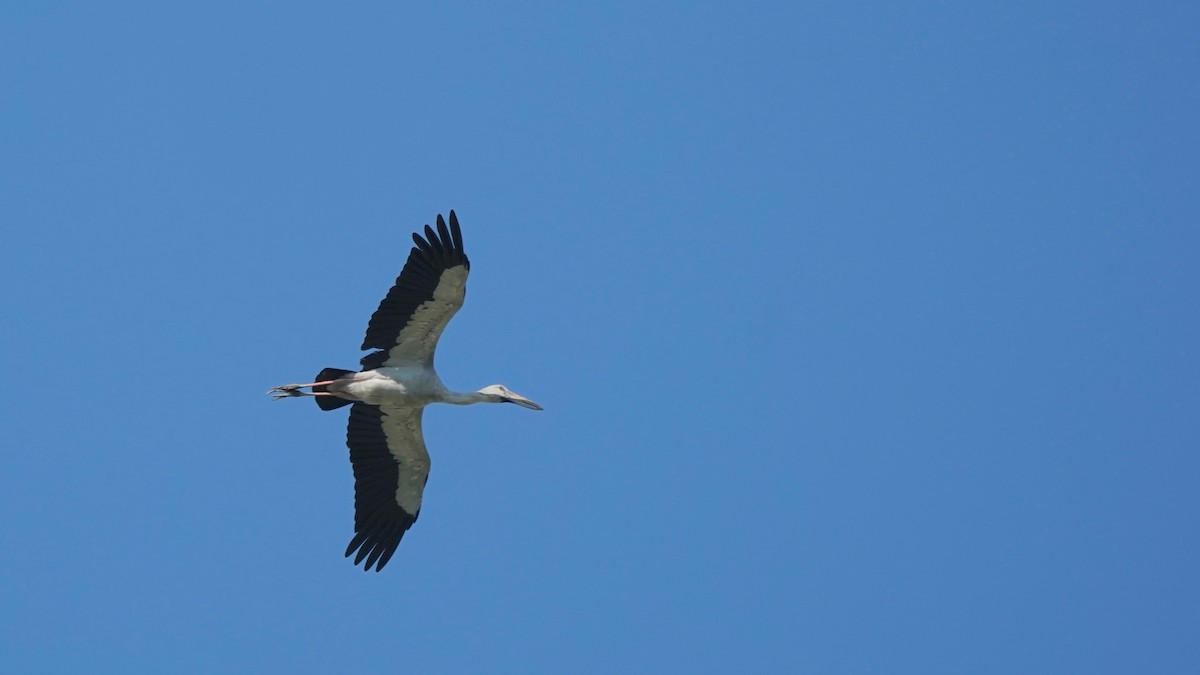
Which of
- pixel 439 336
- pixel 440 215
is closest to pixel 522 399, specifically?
pixel 439 336

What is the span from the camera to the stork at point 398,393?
17.5 meters

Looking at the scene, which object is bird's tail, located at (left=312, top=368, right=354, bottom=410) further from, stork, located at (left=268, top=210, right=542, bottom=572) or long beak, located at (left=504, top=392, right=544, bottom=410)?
long beak, located at (left=504, top=392, right=544, bottom=410)

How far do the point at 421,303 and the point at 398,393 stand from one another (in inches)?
50.4

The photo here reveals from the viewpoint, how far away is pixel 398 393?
18266 millimetres

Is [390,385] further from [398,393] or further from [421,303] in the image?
[421,303]

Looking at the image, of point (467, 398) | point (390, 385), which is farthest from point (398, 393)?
point (467, 398)

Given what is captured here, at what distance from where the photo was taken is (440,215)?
1733cm

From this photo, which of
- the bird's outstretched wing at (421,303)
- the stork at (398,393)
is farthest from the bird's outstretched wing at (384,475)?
the bird's outstretched wing at (421,303)

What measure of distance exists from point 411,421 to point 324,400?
1158 millimetres

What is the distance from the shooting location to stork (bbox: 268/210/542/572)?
57.4 feet

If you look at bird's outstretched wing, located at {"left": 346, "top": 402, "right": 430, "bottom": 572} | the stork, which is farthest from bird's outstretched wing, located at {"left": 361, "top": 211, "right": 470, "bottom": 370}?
bird's outstretched wing, located at {"left": 346, "top": 402, "right": 430, "bottom": 572}

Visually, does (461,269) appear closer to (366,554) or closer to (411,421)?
(411,421)

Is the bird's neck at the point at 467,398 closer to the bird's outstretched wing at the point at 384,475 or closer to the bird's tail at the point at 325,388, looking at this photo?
the bird's outstretched wing at the point at 384,475

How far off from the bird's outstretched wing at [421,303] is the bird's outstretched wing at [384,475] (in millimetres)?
898
